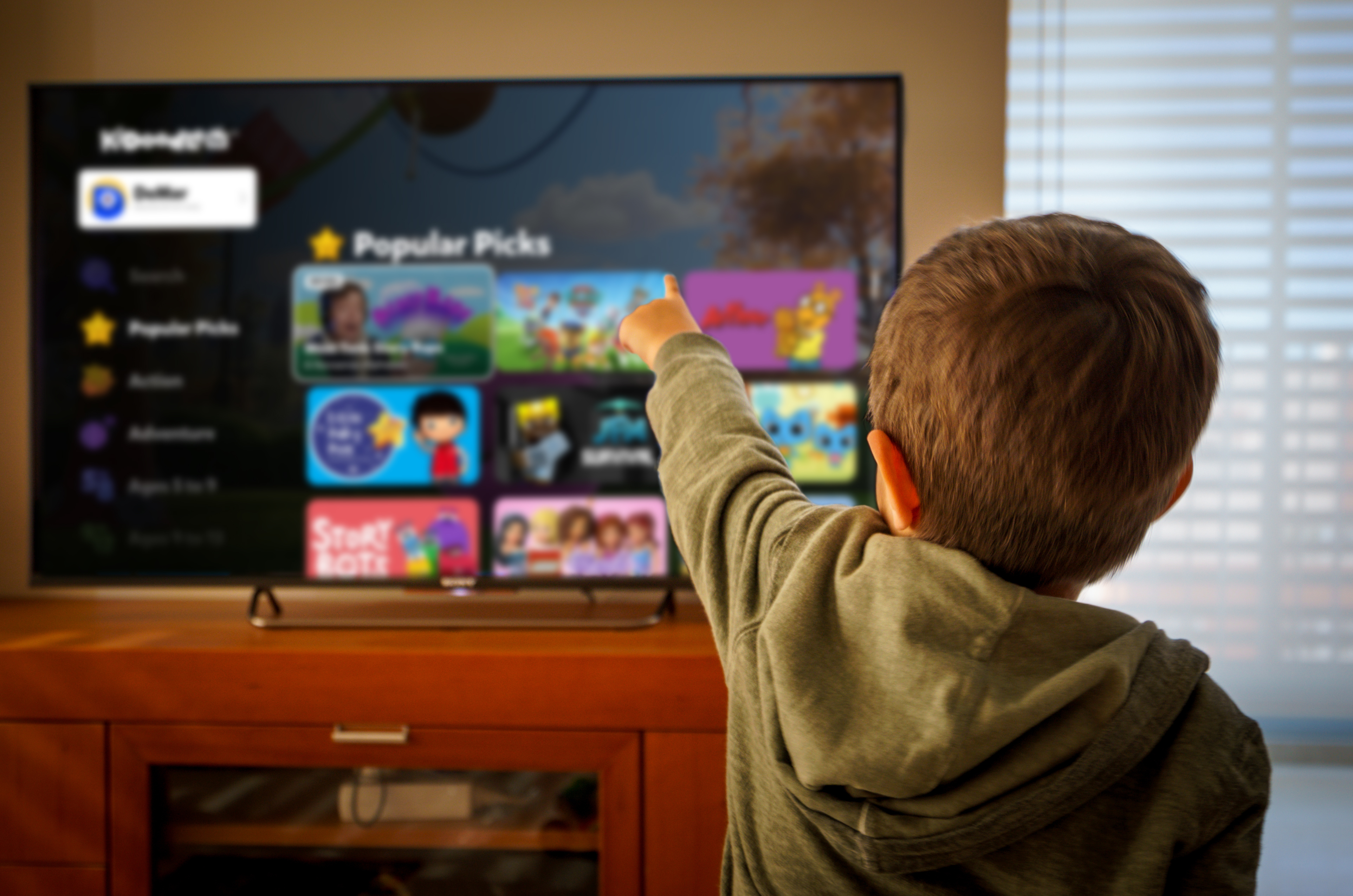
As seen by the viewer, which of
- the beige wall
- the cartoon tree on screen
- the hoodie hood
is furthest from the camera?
the beige wall

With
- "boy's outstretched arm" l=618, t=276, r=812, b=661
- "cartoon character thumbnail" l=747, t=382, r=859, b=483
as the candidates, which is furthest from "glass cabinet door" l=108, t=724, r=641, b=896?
"boy's outstretched arm" l=618, t=276, r=812, b=661

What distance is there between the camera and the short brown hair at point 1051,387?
0.57 m

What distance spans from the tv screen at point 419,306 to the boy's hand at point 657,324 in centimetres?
76

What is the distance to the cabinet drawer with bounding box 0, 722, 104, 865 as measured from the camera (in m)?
1.42

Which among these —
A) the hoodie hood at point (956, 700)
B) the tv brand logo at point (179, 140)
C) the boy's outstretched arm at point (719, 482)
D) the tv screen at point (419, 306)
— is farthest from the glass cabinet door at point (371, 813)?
the tv brand logo at point (179, 140)

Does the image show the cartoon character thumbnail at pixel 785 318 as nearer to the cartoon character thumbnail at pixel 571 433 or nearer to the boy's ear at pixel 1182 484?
the cartoon character thumbnail at pixel 571 433

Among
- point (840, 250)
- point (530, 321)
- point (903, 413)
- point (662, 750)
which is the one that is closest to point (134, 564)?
point (530, 321)

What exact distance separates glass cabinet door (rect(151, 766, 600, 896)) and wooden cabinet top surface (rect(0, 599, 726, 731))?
0.13 metres

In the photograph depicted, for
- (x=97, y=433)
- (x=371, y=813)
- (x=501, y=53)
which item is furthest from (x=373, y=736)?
(x=501, y=53)

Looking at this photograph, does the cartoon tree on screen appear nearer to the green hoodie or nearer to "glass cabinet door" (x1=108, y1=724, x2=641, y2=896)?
"glass cabinet door" (x1=108, y1=724, x2=641, y2=896)

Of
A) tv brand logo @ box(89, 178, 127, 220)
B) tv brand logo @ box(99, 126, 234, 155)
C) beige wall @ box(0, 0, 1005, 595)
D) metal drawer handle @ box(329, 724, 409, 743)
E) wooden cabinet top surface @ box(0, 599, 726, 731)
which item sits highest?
beige wall @ box(0, 0, 1005, 595)

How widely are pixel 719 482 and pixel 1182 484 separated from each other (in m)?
0.37

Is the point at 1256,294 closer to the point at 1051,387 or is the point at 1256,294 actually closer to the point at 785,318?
the point at 785,318

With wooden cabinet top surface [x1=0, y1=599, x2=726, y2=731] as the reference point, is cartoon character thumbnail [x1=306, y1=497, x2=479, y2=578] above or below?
above
